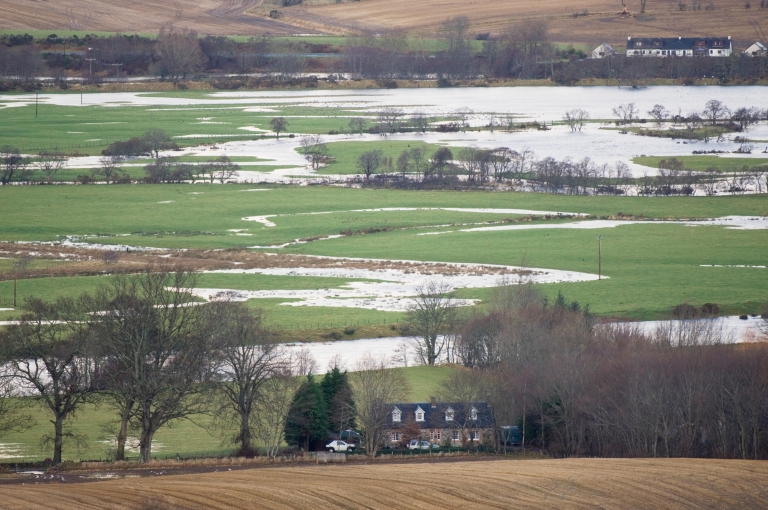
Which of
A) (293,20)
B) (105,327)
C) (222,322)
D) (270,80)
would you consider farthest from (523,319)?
(293,20)

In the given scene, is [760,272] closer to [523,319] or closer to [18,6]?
[523,319]

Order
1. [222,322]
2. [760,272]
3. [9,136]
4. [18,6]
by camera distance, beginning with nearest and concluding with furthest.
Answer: [222,322], [760,272], [9,136], [18,6]

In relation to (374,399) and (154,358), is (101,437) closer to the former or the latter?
(154,358)

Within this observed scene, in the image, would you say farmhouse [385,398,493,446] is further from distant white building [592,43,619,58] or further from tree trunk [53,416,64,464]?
distant white building [592,43,619,58]

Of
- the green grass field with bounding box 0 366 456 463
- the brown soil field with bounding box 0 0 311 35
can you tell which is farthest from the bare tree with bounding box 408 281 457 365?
the brown soil field with bounding box 0 0 311 35

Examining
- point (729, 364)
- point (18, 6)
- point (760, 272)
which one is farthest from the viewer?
point (18, 6)

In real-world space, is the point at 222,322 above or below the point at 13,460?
above
